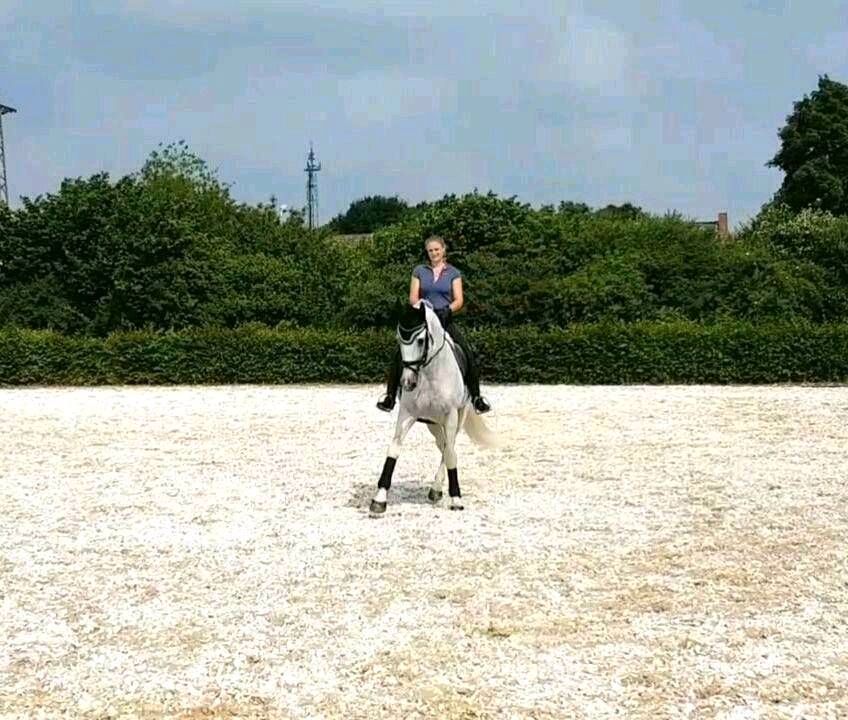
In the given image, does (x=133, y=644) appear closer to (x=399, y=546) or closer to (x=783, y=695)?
(x=399, y=546)

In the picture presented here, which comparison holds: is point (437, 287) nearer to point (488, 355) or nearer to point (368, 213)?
point (488, 355)

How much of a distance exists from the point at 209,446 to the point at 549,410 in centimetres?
581

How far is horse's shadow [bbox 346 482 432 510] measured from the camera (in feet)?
28.6

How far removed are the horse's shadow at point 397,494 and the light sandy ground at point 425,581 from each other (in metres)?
0.05

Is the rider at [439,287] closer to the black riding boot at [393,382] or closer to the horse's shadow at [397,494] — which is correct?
the black riding boot at [393,382]

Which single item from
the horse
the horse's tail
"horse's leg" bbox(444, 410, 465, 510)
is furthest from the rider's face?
the horse's tail

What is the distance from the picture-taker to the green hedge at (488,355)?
19.4 m

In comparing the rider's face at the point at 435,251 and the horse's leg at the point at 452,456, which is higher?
the rider's face at the point at 435,251

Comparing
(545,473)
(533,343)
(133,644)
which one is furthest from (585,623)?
(533,343)

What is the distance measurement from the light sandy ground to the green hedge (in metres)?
7.45

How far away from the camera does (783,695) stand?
443 cm

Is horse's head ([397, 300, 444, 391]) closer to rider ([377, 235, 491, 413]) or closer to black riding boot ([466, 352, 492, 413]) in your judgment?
rider ([377, 235, 491, 413])

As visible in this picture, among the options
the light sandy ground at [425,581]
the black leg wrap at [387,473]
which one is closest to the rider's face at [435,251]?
the black leg wrap at [387,473]

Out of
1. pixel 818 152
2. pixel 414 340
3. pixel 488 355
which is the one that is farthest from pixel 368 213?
pixel 414 340
